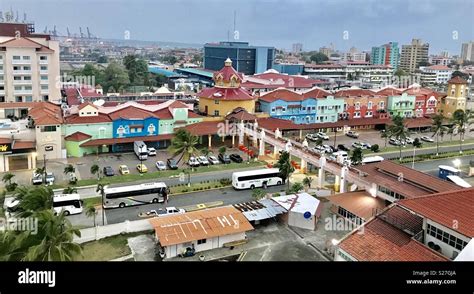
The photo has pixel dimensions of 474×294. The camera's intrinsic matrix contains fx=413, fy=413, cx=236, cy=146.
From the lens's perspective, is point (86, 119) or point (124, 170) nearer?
point (124, 170)

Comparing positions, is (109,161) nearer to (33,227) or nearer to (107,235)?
(107,235)

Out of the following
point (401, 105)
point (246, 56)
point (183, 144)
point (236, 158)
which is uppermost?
point (246, 56)

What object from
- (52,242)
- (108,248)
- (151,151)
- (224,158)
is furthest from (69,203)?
(224,158)

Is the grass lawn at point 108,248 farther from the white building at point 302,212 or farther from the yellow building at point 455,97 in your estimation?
the yellow building at point 455,97

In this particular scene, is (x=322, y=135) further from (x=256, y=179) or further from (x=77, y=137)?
(x=77, y=137)

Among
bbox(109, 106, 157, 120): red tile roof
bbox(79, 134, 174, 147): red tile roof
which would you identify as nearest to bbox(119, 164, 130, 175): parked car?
bbox(79, 134, 174, 147): red tile roof

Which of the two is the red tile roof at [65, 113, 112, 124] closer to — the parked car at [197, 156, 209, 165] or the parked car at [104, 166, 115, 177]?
the parked car at [104, 166, 115, 177]
